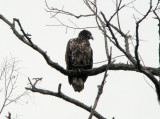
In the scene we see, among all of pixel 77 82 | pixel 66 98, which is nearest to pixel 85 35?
pixel 77 82

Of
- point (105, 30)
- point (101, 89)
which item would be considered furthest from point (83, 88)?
point (101, 89)

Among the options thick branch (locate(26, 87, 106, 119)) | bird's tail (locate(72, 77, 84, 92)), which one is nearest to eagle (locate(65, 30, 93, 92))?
bird's tail (locate(72, 77, 84, 92))

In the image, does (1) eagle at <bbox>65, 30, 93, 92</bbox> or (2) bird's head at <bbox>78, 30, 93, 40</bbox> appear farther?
(2) bird's head at <bbox>78, 30, 93, 40</bbox>

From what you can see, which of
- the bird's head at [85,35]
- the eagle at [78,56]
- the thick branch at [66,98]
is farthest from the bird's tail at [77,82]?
the thick branch at [66,98]

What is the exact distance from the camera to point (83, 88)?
7.34 metres

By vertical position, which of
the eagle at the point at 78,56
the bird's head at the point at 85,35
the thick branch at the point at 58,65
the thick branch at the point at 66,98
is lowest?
the thick branch at the point at 66,98

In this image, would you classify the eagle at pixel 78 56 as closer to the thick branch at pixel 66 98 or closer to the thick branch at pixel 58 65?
the thick branch at pixel 58 65

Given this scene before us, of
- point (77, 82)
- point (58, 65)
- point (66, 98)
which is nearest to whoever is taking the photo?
point (66, 98)

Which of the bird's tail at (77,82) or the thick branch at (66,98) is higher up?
the bird's tail at (77,82)

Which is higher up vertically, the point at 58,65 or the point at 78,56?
the point at 78,56

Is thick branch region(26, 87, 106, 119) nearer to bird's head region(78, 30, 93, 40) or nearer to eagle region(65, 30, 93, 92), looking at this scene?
eagle region(65, 30, 93, 92)

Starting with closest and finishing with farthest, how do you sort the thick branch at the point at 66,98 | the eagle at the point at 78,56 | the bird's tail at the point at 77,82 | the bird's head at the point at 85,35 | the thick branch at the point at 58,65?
the thick branch at the point at 66,98 → the thick branch at the point at 58,65 → the bird's tail at the point at 77,82 → the eagle at the point at 78,56 → the bird's head at the point at 85,35

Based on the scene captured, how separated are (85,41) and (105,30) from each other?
3.68m

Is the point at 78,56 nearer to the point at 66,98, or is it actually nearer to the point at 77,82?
the point at 77,82
